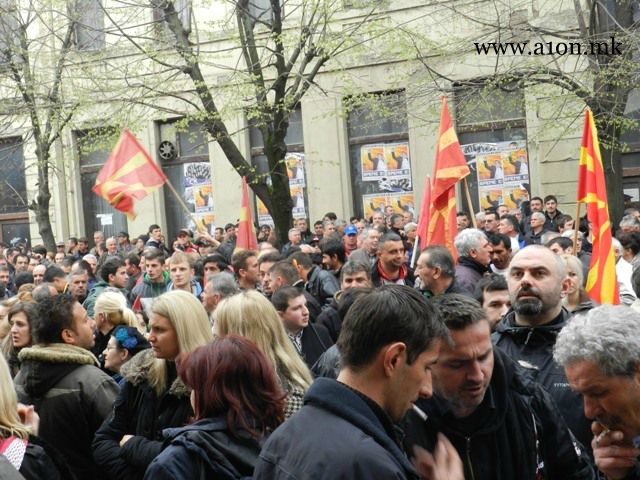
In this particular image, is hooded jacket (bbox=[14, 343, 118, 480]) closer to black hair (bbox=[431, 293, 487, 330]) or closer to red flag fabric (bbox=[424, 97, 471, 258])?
black hair (bbox=[431, 293, 487, 330])

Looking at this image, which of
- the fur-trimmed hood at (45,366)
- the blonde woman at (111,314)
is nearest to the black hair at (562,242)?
the blonde woman at (111,314)

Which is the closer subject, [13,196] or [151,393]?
[151,393]

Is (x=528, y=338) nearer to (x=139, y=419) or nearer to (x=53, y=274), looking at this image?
(x=139, y=419)

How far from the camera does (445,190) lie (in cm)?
1045

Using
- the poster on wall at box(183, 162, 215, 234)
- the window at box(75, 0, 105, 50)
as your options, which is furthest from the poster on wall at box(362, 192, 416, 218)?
the window at box(75, 0, 105, 50)

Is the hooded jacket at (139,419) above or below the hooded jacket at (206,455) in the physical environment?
below

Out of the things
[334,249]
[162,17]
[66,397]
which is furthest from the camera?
[162,17]

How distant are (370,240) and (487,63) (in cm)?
817

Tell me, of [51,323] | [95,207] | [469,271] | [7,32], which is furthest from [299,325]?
[95,207]

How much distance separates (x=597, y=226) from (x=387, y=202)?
14.9 m

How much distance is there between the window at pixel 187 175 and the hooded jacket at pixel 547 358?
19.8 metres

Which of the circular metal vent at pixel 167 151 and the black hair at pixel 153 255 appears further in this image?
the circular metal vent at pixel 167 151

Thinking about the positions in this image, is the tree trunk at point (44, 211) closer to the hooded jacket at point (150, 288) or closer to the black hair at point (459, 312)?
the hooded jacket at point (150, 288)

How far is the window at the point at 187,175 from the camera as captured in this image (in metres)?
25.0
